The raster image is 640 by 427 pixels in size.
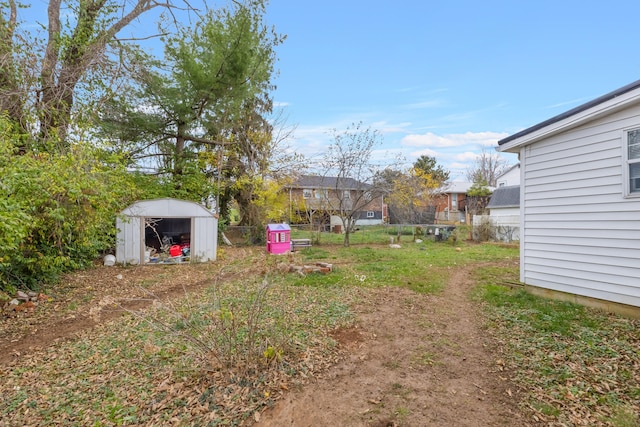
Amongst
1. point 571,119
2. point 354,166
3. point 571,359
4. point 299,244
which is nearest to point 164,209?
point 299,244

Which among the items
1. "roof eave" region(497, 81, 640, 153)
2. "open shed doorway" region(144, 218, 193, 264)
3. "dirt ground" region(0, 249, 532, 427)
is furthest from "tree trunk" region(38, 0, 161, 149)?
"roof eave" region(497, 81, 640, 153)

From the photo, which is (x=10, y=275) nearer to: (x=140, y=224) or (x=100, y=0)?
(x=140, y=224)

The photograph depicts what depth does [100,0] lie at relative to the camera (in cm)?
872

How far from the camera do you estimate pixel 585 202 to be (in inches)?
196

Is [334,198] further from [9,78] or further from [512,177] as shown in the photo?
[512,177]

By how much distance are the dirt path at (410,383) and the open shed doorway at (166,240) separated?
670 centimetres

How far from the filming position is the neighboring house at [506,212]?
51.6ft


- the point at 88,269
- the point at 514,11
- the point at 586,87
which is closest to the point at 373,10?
the point at 514,11

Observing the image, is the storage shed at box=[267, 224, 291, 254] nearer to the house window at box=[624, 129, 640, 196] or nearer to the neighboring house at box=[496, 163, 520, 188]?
the house window at box=[624, 129, 640, 196]

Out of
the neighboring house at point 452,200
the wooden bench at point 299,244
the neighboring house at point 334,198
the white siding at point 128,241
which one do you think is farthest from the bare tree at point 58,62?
the neighboring house at point 452,200

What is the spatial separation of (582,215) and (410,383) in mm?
4226

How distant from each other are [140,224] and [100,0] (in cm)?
635

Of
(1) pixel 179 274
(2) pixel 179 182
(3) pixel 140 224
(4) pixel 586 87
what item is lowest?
(1) pixel 179 274

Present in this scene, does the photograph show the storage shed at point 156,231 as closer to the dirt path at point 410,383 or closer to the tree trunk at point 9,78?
the tree trunk at point 9,78
